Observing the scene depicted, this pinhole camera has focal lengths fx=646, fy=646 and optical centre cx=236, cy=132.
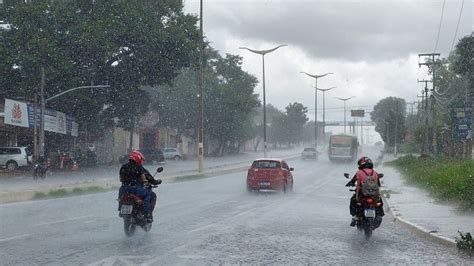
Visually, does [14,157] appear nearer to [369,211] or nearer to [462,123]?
[462,123]

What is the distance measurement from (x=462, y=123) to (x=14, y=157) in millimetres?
32059

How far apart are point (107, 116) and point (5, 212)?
4212 cm

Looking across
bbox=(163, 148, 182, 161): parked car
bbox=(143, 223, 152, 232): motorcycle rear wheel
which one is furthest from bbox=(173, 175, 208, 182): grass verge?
bbox=(163, 148, 182, 161): parked car

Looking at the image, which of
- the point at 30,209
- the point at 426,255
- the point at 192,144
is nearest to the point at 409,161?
the point at 30,209

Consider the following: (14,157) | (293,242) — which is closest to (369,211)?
(293,242)

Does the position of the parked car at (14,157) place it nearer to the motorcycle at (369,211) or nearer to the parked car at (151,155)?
the parked car at (151,155)

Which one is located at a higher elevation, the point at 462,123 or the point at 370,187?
the point at 462,123

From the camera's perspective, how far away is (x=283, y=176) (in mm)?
28422

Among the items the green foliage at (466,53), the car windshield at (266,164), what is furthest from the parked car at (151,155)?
the car windshield at (266,164)

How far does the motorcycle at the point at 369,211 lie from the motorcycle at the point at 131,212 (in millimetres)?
4431

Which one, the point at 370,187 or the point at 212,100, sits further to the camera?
the point at 212,100

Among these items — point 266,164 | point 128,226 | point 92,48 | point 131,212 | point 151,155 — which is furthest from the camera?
point 151,155

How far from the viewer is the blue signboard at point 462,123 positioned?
3158cm

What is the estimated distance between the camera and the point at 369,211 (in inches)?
516
